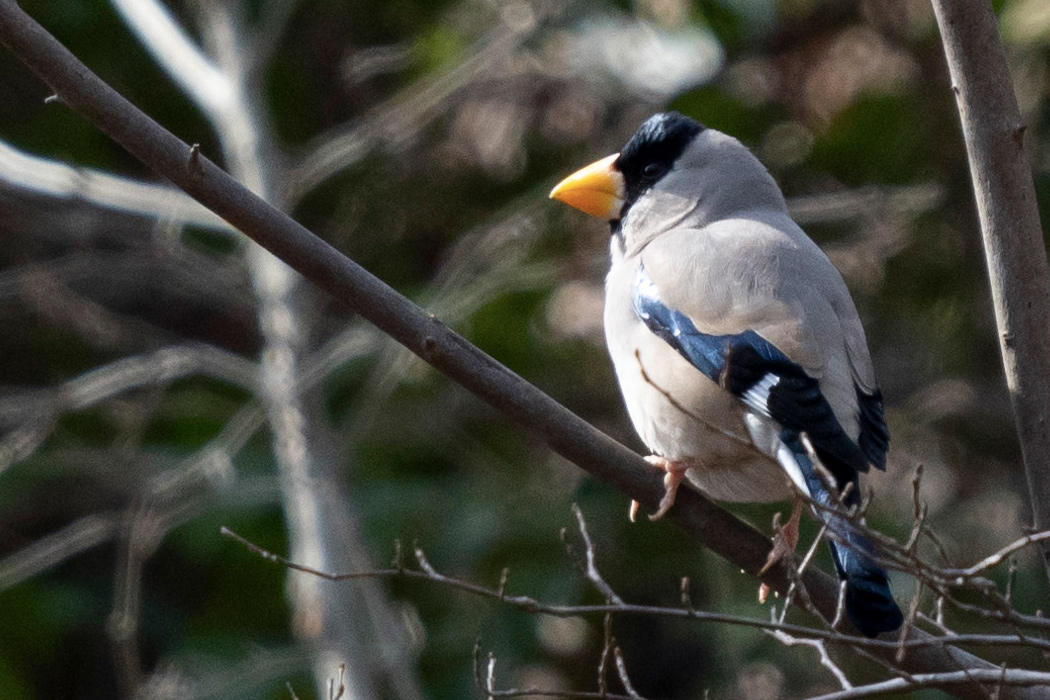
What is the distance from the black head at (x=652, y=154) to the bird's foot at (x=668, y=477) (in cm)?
99

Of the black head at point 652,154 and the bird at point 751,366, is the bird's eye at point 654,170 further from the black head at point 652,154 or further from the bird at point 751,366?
the bird at point 751,366

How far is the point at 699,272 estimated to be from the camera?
3.29 metres

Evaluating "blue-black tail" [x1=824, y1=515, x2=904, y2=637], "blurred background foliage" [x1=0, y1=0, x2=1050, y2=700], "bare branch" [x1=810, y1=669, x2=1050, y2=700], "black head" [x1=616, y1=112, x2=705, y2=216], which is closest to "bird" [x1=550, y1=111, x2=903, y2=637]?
"blue-black tail" [x1=824, y1=515, x2=904, y2=637]

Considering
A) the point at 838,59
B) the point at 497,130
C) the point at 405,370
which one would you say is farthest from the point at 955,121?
the point at 405,370

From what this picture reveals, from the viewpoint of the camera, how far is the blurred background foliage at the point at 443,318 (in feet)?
16.6

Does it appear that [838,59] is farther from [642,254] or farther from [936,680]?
[936,680]

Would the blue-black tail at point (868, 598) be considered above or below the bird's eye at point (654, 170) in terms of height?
below

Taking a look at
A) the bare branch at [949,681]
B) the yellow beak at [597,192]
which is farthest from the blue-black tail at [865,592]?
the yellow beak at [597,192]

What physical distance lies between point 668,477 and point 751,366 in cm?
30

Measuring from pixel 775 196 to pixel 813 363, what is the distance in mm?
980

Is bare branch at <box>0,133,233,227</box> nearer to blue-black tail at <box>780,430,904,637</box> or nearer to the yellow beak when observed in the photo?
the yellow beak

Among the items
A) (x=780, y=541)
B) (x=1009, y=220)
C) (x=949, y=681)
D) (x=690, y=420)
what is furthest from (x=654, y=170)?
(x=949, y=681)

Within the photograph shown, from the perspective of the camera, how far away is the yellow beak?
3.95 m

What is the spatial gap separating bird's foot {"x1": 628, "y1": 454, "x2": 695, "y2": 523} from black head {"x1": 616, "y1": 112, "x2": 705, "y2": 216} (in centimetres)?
99
